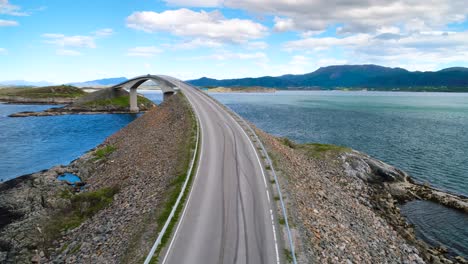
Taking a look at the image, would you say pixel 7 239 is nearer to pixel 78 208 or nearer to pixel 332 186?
pixel 78 208

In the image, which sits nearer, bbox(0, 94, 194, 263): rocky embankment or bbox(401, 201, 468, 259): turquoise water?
bbox(0, 94, 194, 263): rocky embankment

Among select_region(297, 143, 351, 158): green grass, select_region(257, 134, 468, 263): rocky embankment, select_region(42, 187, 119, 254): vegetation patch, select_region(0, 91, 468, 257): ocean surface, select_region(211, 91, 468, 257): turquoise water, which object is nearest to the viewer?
select_region(257, 134, 468, 263): rocky embankment

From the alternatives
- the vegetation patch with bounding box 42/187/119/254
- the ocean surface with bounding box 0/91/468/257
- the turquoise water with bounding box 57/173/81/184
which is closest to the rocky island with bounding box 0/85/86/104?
the ocean surface with bounding box 0/91/468/257

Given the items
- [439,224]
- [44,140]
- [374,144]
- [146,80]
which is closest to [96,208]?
[439,224]

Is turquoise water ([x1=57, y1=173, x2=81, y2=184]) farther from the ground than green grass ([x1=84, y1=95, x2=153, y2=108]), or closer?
closer

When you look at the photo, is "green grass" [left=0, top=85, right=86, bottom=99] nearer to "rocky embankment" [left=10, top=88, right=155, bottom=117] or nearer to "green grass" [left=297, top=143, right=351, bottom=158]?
"rocky embankment" [left=10, top=88, right=155, bottom=117]

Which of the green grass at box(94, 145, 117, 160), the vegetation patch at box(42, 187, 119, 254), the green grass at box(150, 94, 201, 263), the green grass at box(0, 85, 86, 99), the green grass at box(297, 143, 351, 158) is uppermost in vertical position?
the green grass at box(0, 85, 86, 99)
